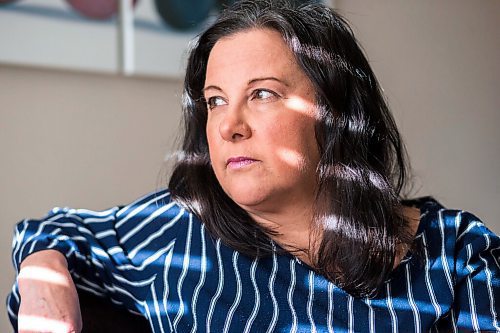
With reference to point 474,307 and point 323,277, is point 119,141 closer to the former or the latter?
point 323,277

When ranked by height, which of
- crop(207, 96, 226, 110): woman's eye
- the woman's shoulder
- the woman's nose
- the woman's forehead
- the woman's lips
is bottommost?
the woman's shoulder

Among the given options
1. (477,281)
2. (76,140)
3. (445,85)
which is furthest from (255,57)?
(445,85)

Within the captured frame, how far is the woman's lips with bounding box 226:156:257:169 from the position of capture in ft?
4.21

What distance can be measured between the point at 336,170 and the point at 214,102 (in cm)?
26

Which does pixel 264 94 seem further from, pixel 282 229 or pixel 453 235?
pixel 453 235

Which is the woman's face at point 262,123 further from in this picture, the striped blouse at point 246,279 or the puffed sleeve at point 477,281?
the puffed sleeve at point 477,281

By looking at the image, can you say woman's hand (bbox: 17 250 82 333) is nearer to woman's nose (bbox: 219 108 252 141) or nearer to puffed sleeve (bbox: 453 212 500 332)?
woman's nose (bbox: 219 108 252 141)

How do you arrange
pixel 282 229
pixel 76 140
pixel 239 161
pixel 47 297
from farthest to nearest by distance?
pixel 76 140 → pixel 282 229 → pixel 239 161 → pixel 47 297

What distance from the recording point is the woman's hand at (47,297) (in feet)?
3.81

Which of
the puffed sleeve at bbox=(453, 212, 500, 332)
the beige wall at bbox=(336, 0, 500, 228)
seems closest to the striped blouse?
the puffed sleeve at bbox=(453, 212, 500, 332)

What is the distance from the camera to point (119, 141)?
2146mm

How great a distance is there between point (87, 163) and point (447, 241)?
1081 mm

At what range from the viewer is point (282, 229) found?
1393mm

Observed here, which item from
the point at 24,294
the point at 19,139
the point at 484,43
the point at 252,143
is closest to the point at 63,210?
the point at 24,294
